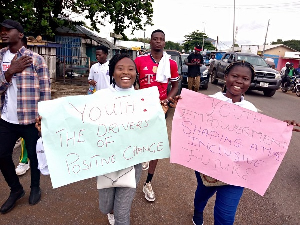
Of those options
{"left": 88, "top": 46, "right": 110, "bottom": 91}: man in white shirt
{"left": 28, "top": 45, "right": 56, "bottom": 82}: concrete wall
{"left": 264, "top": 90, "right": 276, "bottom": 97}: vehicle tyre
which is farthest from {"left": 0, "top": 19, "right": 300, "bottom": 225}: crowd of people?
{"left": 264, "top": 90, "right": 276, "bottom": 97}: vehicle tyre

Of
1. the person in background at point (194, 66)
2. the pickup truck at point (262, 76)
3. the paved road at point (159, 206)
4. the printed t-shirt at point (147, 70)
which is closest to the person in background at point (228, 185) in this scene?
the paved road at point (159, 206)

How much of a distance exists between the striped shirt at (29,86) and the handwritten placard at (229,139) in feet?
4.98

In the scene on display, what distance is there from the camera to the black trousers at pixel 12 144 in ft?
8.38

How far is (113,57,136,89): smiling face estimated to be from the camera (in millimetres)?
2031

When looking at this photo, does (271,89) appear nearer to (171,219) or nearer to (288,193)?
(288,193)

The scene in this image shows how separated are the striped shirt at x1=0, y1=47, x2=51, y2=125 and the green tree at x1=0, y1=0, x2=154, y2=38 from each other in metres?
9.51

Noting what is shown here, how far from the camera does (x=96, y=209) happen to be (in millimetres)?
2754

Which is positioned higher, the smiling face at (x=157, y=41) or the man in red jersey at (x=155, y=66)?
the smiling face at (x=157, y=41)

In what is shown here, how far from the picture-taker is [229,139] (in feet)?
6.85

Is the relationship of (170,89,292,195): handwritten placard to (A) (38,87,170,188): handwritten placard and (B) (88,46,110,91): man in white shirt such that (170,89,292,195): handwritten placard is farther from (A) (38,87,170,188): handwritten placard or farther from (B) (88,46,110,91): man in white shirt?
(B) (88,46,110,91): man in white shirt

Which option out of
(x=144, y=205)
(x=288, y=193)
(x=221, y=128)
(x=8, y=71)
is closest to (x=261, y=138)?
(x=221, y=128)

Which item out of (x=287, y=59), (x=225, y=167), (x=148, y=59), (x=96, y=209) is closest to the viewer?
(x=225, y=167)

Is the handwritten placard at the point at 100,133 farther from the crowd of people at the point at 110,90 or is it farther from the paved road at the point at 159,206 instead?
the paved road at the point at 159,206

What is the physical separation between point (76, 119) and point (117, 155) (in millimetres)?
442
